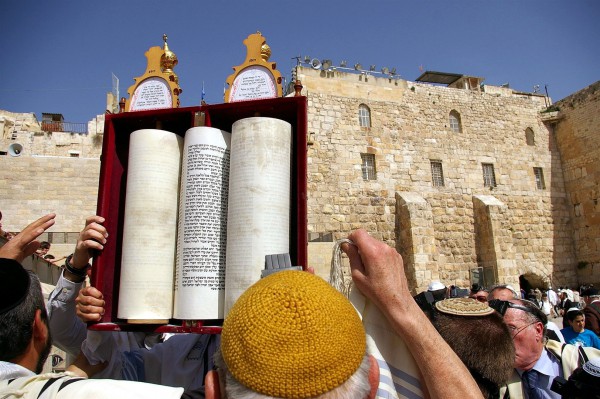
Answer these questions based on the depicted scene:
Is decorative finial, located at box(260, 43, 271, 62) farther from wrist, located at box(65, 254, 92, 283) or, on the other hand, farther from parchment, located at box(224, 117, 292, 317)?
wrist, located at box(65, 254, 92, 283)

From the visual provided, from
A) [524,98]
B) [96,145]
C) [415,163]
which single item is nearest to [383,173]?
[415,163]

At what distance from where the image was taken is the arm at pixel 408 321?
4.22 feet

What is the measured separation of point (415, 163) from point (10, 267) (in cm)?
1571

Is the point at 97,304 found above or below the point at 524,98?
below

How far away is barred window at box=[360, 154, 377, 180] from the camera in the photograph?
15.6 m

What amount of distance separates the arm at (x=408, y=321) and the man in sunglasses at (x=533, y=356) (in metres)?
1.40

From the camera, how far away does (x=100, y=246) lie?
6.61 feet

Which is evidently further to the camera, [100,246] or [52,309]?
[52,309]

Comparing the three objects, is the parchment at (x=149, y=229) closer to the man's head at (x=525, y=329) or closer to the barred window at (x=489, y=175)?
the man's head at (x=525, y=329)

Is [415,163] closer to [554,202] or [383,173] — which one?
[383,173]

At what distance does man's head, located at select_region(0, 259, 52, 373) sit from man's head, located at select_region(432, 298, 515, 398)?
172 centimetres

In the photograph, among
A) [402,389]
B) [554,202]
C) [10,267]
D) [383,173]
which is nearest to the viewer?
[402,389]

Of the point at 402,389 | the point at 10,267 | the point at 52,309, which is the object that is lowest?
the point at 402,389

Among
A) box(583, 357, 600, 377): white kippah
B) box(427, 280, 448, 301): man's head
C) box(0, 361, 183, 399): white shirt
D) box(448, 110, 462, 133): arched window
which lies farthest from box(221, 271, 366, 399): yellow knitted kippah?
box(448, 110, 462, 133): arched window
